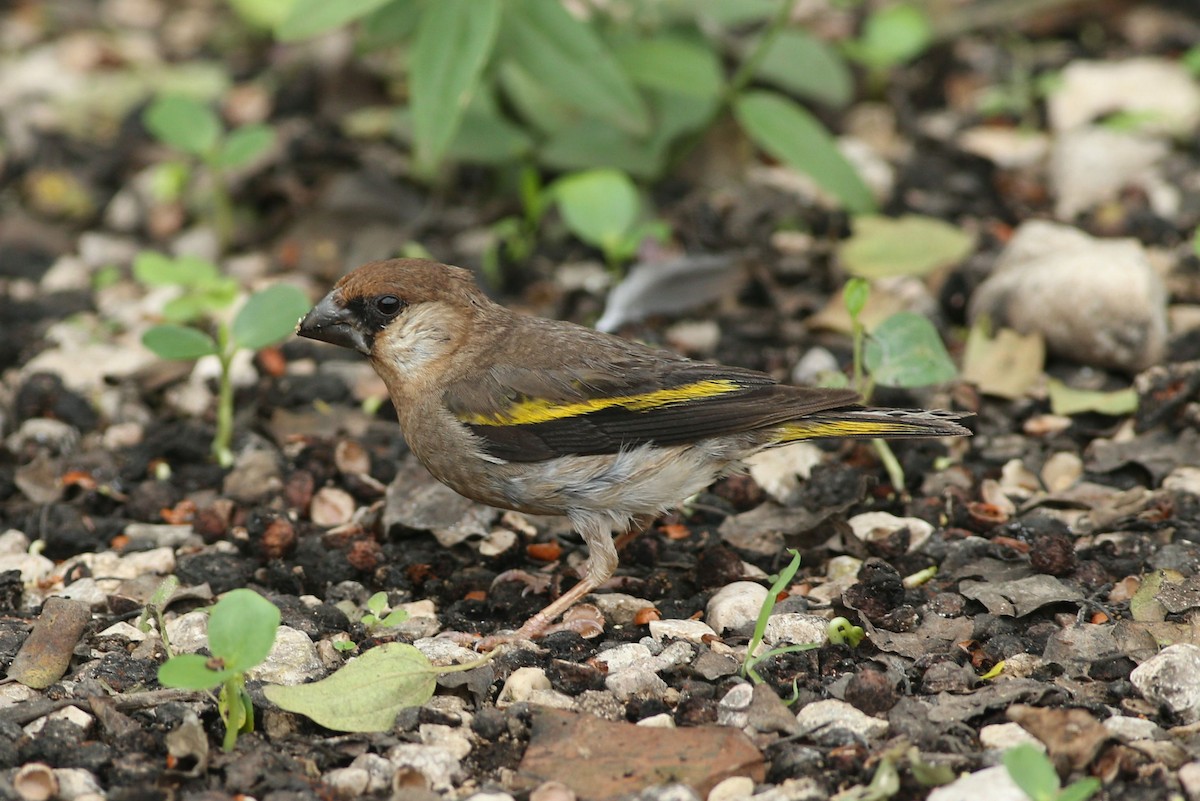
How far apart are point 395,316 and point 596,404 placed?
846 millimetres

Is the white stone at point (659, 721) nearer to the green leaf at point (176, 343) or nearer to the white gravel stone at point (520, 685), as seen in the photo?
the white gravel stone at point (520, 685)

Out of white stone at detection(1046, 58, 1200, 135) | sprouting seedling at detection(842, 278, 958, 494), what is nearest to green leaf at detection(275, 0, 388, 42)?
sprouting seedling at detection(842, 278, 958, 494)

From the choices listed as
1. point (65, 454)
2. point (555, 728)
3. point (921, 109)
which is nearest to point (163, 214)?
point (65, 454)

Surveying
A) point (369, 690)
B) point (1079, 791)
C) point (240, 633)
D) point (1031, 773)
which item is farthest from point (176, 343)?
point (1079, 791)

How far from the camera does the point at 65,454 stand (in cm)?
571

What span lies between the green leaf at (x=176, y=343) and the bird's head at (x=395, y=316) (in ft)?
1.13

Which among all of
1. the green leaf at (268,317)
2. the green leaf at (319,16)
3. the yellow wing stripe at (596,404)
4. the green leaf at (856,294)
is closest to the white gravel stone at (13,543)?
the green leaf at (268,317)

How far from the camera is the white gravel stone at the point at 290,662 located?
413 centimetres

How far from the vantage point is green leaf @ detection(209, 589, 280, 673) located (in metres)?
3.50

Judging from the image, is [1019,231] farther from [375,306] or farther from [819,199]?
[375,306]

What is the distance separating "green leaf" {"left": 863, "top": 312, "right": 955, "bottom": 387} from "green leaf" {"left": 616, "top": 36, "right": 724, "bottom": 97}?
1.88 meters

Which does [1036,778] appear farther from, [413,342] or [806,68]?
[806,68]

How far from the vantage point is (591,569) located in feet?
16.1

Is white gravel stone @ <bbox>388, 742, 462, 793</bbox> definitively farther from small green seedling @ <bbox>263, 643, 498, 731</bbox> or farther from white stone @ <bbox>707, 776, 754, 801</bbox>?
white stone @ <bbox>707, 776, 754, 801</bbox>
